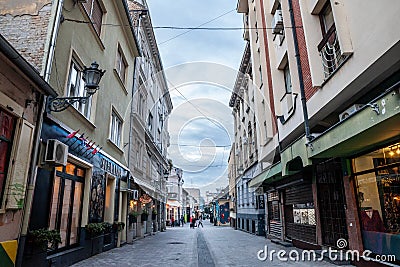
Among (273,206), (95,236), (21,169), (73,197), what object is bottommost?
(95,236)

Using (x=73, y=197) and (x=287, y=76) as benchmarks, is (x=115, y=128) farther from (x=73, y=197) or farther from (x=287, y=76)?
(x=287, y=76)

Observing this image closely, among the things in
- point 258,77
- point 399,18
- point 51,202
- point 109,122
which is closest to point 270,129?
point 258,77

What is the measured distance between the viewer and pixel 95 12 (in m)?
10.7

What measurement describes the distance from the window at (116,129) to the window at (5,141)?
23.3 feet

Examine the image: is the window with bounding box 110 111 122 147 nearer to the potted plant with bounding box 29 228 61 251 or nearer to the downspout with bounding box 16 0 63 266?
the downspout with bounding box 16 0 63 266

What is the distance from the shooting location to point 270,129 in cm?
1466

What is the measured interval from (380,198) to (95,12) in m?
11.4

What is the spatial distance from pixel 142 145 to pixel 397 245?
15.9m

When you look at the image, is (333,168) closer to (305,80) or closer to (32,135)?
(305,80)

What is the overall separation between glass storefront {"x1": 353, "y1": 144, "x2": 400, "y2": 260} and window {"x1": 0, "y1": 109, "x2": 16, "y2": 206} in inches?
329

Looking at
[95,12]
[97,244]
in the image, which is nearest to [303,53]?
[95,12]

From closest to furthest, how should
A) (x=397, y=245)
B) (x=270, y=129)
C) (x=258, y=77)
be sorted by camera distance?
(x=397, y=245), (x=270, y=129), (x=258, y=77)

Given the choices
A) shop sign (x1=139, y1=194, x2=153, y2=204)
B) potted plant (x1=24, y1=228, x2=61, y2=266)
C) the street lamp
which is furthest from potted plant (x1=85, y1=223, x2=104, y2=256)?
shop sign (x1=139, y1=194, x2=153, y2=204)

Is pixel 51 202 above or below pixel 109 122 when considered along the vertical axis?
below
